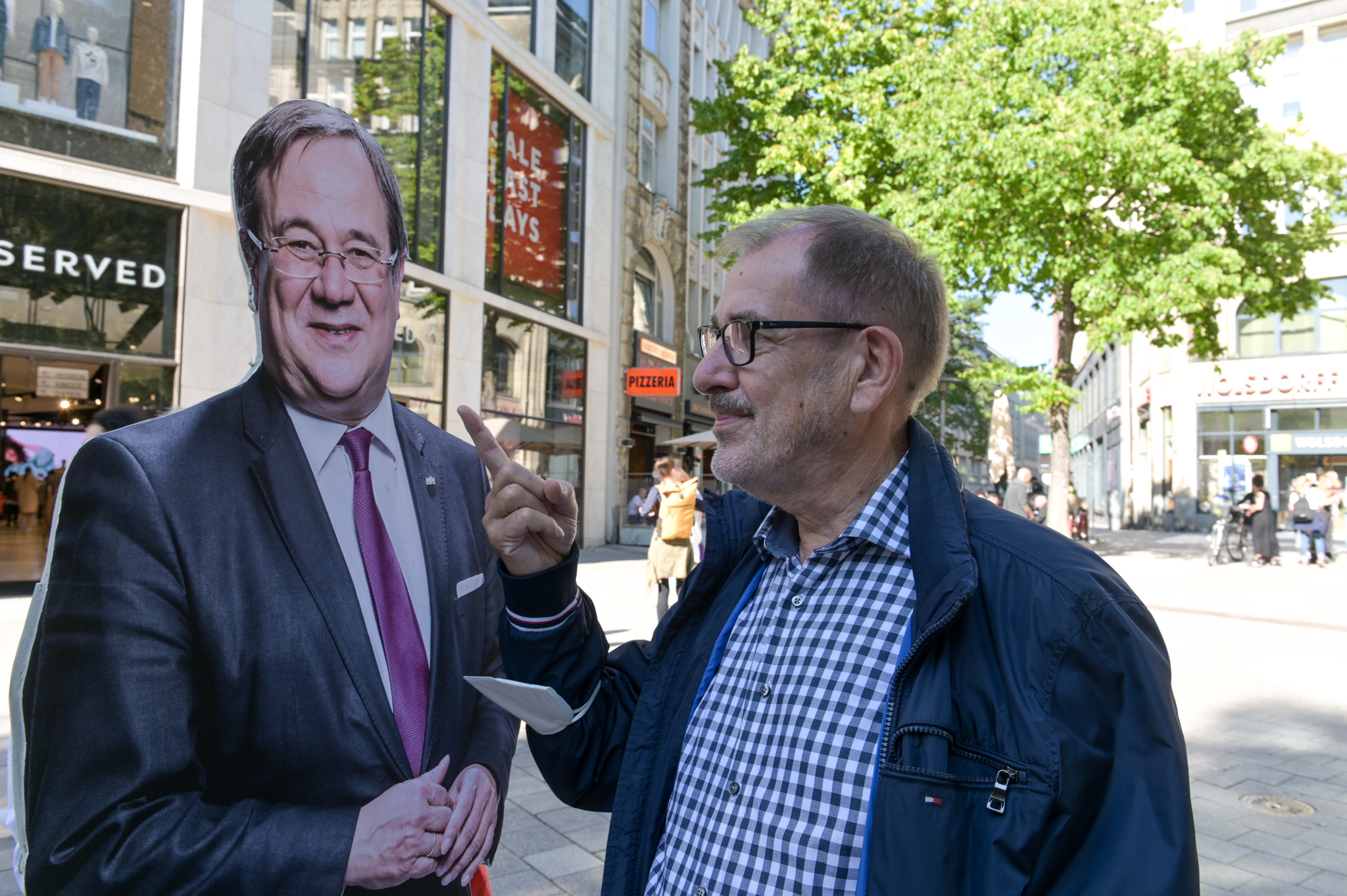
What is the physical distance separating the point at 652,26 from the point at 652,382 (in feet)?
32.4

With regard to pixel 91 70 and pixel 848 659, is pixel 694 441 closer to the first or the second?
pixel 91 70

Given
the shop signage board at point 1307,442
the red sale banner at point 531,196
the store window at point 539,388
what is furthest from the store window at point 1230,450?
the red sale banner at point 531,196

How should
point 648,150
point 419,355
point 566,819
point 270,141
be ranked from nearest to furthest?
1. point 270,141
2. point 566,819
3. point 419,355
4. point 648,150

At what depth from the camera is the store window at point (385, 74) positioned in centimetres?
587

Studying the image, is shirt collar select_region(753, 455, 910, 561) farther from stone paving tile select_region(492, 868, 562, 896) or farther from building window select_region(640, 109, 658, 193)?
building window select_region(640, 109, 658, 193)

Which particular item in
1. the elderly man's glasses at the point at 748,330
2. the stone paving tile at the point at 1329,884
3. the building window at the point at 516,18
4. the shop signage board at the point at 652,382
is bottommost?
the stone paving tile at the point at 1329,884

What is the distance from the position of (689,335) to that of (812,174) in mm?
9719

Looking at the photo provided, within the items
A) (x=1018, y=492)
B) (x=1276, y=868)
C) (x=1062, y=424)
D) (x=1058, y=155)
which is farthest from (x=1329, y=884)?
(x=1062, y=424)

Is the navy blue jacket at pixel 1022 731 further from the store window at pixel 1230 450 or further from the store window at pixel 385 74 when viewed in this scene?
the store window at pixel 1230 450

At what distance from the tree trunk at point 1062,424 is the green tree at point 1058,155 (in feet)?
0.15

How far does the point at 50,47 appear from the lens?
28.7 ft

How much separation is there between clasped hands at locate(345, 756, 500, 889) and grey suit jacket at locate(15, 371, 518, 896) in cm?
3

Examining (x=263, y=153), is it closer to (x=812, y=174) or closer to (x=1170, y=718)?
(x=1170, y=718)

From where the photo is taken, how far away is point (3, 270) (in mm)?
7848
